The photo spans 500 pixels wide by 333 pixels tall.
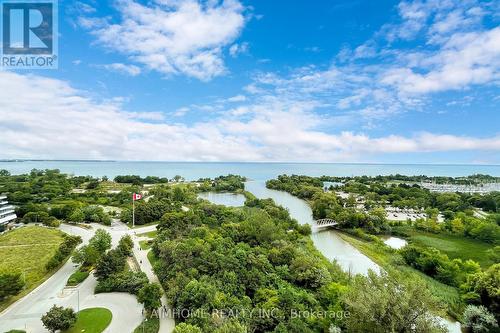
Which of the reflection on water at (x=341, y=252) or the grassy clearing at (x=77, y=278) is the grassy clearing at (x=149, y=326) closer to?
the grassy clearing at (x=77, y=278)

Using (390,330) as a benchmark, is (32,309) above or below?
below

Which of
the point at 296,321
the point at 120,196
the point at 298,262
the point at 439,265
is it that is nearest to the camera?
the point at 296,321

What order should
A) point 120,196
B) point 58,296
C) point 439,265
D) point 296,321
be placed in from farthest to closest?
1. point 120,196
2. point 439,265
3. point 58,296
4. point 296,321

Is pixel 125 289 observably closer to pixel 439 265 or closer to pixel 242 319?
pixel 242 319

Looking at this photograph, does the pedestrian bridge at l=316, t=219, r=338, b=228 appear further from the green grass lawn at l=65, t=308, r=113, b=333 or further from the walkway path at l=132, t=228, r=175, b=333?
the green grass lawn at l=65, t=308, r=113, b=333

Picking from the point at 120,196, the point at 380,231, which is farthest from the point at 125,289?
the point at 120,196

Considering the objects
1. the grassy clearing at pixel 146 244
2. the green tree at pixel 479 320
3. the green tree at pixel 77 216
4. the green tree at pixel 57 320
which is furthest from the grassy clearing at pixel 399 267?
the green tree at pixel 77 216

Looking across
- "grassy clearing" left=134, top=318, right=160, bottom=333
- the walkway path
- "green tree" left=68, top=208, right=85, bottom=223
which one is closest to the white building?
"green tree" left=68, top=208, right=85, bottom=223
